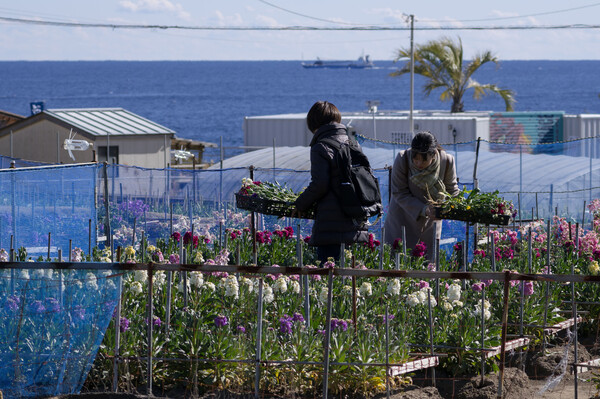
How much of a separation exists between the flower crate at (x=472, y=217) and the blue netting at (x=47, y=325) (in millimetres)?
3145

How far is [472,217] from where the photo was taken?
727cm

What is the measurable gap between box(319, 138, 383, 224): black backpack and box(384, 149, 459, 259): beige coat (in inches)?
33.0

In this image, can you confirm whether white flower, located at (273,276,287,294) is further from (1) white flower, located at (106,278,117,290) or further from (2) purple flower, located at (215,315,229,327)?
(1) white flower, located at (106,278,117,290)

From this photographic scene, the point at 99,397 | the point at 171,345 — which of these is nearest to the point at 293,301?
the point at 171,345

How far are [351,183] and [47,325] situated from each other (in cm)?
274

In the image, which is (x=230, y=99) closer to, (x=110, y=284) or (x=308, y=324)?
(x=308, y=324)

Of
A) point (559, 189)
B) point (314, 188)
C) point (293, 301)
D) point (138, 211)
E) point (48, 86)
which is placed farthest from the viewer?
point (48, 86)

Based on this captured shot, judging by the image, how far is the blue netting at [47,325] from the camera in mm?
4945

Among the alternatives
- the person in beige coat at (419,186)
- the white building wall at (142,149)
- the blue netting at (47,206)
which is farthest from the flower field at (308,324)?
the white building wall at (142,149)

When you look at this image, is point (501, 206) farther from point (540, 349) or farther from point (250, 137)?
point (250, 137)

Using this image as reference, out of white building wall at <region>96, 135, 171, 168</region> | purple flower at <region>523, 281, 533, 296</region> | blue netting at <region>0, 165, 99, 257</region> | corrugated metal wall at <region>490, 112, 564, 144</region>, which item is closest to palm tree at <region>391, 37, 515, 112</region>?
corrugated metal wall at <region>490, 112, 564, 144</region>

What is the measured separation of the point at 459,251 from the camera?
8.07 m

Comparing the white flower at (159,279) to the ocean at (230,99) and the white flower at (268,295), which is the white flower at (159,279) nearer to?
the white flower at (268,295)

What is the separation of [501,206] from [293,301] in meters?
1.98
